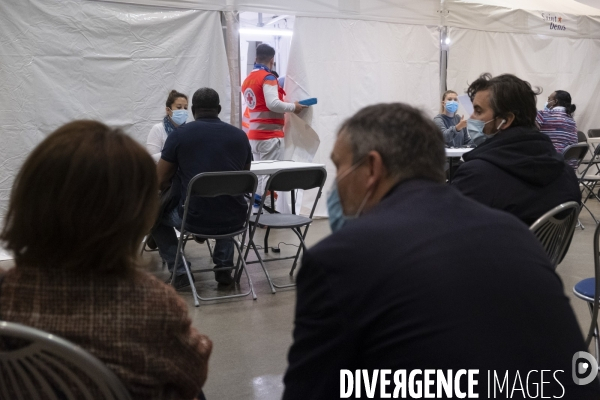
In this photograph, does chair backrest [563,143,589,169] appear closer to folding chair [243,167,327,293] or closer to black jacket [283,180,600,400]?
folding chair [243,167,327,293]

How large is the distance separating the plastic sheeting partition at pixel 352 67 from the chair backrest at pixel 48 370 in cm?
468

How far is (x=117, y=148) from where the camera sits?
1014 mm

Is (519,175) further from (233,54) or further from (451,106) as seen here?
(451,106)

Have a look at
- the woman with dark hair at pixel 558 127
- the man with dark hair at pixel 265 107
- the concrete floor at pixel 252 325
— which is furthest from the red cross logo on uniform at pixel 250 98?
the woman with dark hair at pixel 558 127

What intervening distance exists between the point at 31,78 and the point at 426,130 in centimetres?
429

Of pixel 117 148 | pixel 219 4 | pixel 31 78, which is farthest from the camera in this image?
pixel 219 4

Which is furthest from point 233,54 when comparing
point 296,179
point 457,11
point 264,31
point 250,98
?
point 457,11

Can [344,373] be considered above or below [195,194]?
above

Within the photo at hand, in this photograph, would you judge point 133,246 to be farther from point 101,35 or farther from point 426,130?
point 101,35

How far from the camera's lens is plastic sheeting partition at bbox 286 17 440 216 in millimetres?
5742

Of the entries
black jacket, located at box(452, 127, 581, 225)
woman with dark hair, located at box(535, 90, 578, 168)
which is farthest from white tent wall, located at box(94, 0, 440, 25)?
black jacket, located at box(452, 127, 581, 225)

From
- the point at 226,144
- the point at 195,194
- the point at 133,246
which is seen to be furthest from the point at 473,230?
the point at 226,144

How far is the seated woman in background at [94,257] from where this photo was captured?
98 cm

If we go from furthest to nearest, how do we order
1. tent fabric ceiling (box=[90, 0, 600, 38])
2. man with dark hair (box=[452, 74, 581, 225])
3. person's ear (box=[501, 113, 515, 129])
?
tent fabric ceiling (box=[90, 0, 600, 38]), person's ear (box=[501, 113, 515, 129]), man with dark hair (box=[452, 74, 581, 225])
